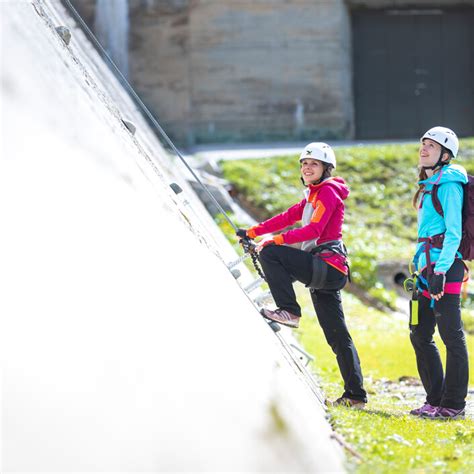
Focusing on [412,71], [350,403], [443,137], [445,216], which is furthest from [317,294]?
[412,71]

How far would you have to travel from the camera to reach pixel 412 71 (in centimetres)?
2608

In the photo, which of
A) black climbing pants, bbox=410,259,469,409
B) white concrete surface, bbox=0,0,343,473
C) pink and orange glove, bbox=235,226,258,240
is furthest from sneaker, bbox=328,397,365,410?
white concrete surface, bbox=0,0,343,473

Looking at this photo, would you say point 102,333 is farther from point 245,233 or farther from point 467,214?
point 467,214

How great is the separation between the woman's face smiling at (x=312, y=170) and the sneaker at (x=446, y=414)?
166 centimetres

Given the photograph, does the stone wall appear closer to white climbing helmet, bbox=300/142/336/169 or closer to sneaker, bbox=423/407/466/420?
white climbing helmet, bbox=300/142/336/169

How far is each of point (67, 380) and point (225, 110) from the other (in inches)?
851

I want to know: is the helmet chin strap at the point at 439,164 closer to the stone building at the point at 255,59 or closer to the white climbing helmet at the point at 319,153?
the white climbing helmet at the point at 319,153

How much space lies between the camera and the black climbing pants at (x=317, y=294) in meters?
6.64

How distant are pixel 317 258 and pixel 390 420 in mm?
1063

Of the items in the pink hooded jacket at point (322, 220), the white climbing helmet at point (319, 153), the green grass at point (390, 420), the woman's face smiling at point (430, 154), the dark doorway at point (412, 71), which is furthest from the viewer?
the dark doorway at point (412, 71)

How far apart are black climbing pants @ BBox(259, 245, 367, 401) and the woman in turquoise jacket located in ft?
1.73

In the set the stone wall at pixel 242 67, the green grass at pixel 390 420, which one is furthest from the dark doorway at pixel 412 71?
the green grass at pixel 390 420

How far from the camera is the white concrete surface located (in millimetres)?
3436

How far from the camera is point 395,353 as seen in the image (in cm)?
1206
